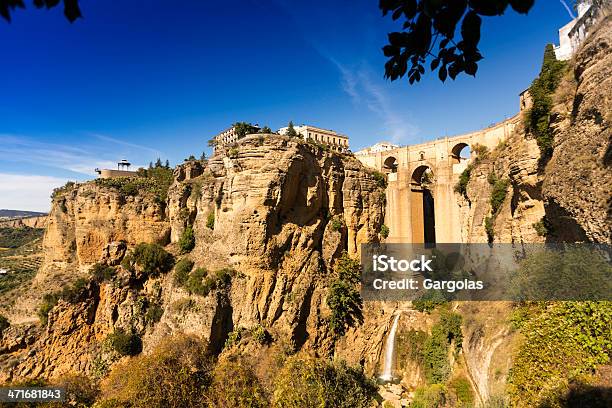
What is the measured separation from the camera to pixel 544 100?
1491 cm

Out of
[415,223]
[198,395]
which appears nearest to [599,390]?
[198,395]

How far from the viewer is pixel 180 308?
18.1 metres

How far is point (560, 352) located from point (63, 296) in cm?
2126

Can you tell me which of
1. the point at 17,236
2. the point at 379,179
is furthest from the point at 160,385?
the point at 17,236

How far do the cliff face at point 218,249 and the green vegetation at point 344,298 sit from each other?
0.54 metres

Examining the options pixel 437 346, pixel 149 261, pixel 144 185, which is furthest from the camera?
pixel 144 185

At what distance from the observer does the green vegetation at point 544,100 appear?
47.3ft

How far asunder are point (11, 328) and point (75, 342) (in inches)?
122

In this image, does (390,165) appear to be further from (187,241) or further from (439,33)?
(439,33)

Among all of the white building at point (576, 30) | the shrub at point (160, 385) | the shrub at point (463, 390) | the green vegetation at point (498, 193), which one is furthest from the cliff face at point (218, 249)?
the white building at point (576, 30)

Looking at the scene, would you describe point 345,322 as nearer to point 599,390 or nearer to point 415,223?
point 415,223

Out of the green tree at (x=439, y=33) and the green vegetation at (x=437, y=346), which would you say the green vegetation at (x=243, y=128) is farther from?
the green tree at (x=439, y=33)

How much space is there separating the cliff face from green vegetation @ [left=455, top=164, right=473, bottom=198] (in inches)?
252

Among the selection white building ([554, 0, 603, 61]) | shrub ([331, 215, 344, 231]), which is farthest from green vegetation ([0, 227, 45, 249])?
white building ([554, 0, 603, 61])
